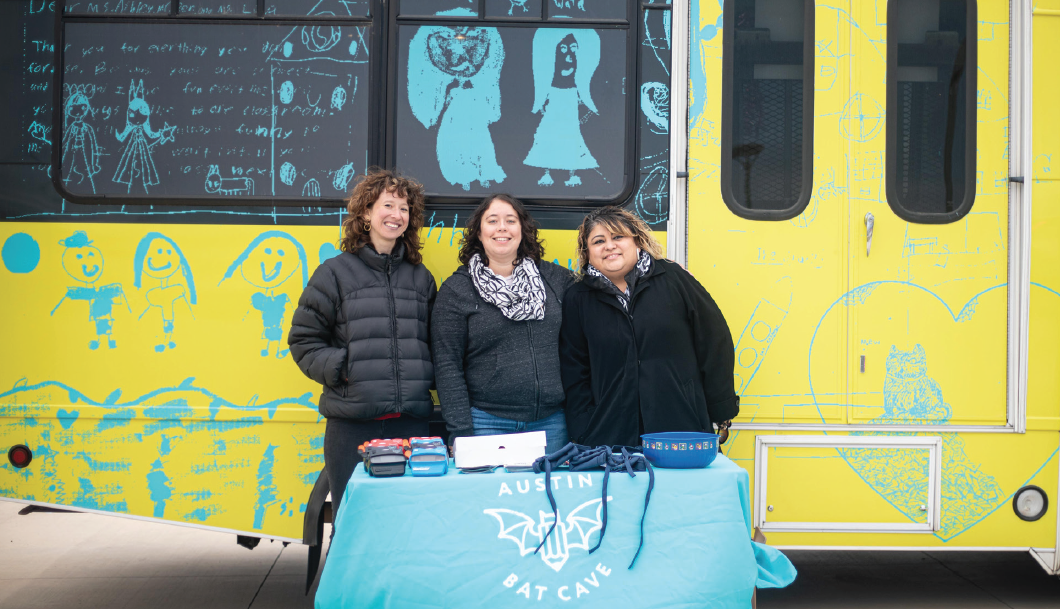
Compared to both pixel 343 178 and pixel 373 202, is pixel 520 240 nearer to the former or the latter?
pixel 373 202

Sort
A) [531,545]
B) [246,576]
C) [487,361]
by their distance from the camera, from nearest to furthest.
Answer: [531,545], [487,361], [246,576]

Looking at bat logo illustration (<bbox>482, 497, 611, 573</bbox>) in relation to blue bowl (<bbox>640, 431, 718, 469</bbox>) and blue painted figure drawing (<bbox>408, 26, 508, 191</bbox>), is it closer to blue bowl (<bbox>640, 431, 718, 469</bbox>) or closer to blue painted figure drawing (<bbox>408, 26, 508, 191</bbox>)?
blue bowl (<bbox>640, 431, 718, 469</bbox>)

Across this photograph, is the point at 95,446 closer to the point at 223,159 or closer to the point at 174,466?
the point at 174,466

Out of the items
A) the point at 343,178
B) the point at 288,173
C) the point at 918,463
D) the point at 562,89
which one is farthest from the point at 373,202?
the point at 918,463

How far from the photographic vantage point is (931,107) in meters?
3.41

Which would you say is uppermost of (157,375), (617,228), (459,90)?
(459,90)

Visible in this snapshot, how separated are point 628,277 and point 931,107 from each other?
5.22 feet

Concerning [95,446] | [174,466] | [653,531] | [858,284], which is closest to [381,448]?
[653,531]

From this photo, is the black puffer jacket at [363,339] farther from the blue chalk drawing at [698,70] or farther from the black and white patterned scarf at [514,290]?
the blue chalk drawing at [698,70]

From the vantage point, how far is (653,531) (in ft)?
8.34

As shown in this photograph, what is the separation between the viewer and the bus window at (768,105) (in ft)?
11.2

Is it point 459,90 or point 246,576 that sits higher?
point 459,90

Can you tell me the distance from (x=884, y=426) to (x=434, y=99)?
2420 millimetres

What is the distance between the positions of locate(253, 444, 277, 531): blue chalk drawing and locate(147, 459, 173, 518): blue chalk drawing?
375mm
